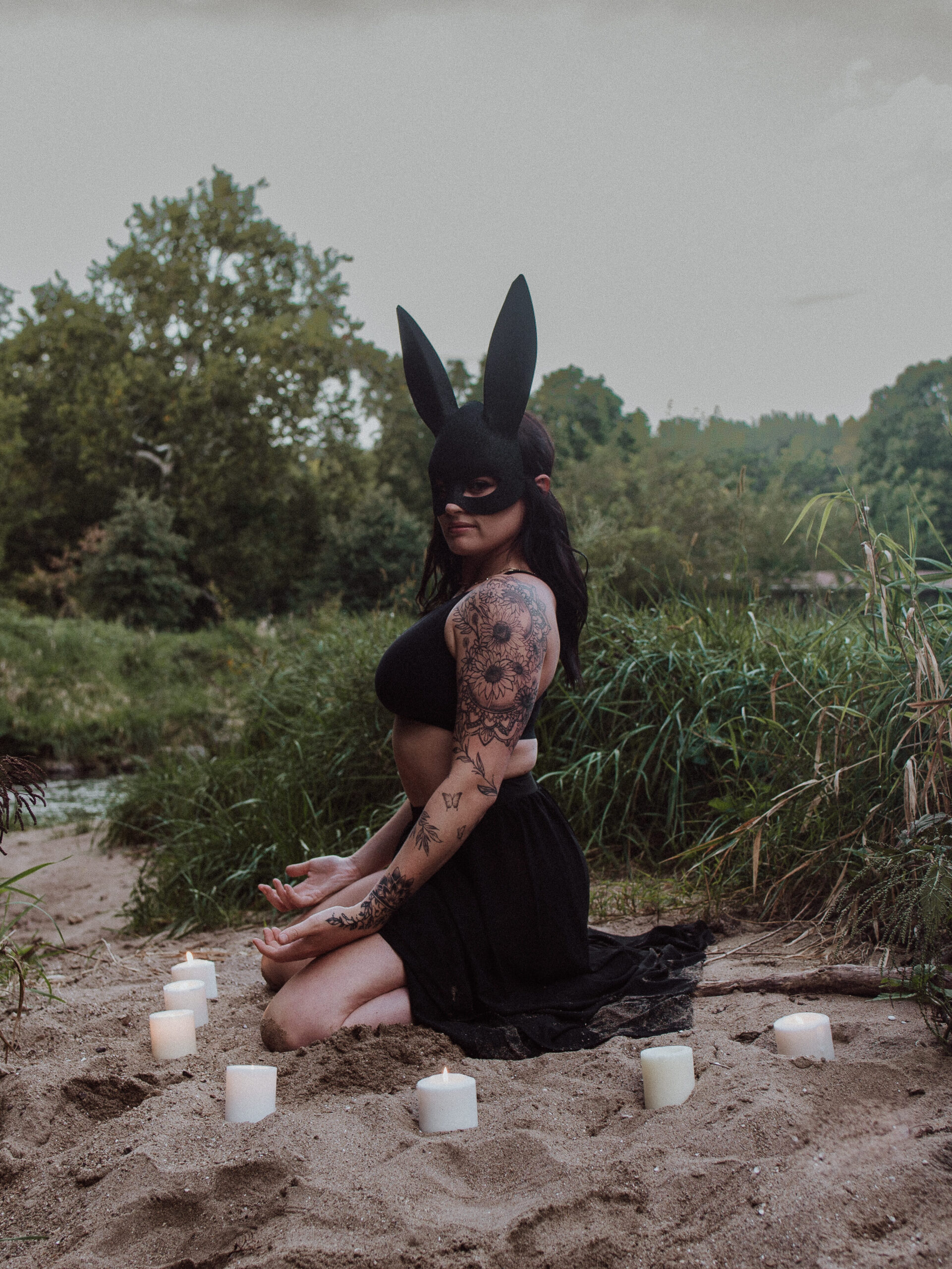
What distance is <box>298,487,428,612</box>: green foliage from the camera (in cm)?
1909

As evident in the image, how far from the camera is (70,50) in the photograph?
10633mm

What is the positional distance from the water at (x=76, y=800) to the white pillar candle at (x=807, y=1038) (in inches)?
187

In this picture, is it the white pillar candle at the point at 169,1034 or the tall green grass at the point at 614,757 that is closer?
the white pillar candle at the point at 169,1034

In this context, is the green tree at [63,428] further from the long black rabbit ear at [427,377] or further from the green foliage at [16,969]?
the long black rabbit ear at [427,377]

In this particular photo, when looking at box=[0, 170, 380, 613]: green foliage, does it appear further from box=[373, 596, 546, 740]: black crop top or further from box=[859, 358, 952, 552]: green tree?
box=[373, 596, 546, 740]: black crop top

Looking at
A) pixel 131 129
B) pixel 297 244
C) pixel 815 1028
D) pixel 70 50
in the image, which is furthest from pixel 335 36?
pixel 297 244

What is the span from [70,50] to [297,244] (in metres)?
16.7

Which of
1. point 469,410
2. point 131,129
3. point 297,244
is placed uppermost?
point 297,244

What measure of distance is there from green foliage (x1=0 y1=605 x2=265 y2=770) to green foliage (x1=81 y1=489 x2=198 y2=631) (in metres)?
3.94

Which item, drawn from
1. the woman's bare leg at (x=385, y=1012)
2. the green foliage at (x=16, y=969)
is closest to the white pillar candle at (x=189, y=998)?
the green foliage at (x=16, y=969)

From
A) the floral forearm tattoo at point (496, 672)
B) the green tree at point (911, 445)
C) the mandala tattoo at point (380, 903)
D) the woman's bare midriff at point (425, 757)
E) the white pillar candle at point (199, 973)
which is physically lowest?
the white pillar candle at point (199, 973)

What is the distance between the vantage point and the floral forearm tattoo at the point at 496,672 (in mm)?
2227

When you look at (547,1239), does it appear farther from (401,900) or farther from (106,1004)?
(106,1004)

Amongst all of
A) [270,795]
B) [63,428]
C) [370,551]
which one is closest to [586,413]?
[370,551]
